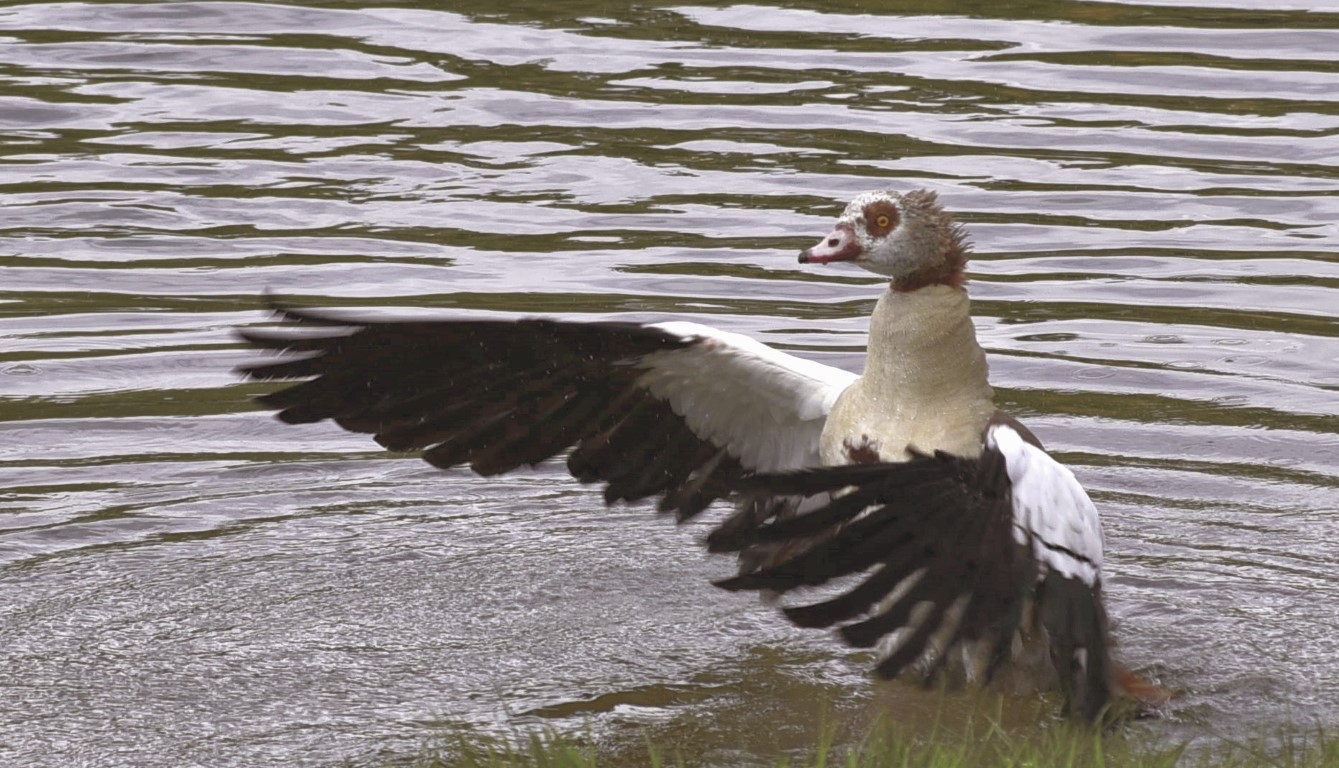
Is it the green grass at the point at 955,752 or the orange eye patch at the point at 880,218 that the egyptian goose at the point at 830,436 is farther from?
the green grass at the point at 955,752

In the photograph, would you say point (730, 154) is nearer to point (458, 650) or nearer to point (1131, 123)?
point (1131, 123)

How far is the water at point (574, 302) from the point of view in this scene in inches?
247

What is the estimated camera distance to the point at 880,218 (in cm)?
615

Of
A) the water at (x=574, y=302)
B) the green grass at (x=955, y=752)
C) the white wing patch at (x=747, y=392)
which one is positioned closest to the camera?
the green grass at (x=955, y=752)

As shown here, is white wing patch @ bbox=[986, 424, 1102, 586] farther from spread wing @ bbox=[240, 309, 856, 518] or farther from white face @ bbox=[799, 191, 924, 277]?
spread wing @ bbox=[240, 309, 856, 518]

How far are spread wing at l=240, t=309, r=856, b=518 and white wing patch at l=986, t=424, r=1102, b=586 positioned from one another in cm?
123

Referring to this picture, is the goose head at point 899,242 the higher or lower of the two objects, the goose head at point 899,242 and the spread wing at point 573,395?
the higher

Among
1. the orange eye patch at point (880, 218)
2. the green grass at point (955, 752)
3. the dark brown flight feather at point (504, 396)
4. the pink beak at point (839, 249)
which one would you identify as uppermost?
the orange eye patch at point (880, 218)

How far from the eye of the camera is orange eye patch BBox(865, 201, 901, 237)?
6.15 metres

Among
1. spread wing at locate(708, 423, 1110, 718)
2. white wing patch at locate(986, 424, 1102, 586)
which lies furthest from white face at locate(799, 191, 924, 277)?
spread wing at locate(708, 423, 1110, 718)

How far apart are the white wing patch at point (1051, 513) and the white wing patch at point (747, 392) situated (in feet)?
3.81

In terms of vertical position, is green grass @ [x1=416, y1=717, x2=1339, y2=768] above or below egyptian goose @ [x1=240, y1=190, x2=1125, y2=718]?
below

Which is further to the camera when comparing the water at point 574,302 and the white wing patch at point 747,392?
the white wing patch at point 747,392

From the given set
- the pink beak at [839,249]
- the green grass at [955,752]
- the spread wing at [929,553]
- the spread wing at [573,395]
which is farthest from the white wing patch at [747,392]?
the spread wing at [929,553]
